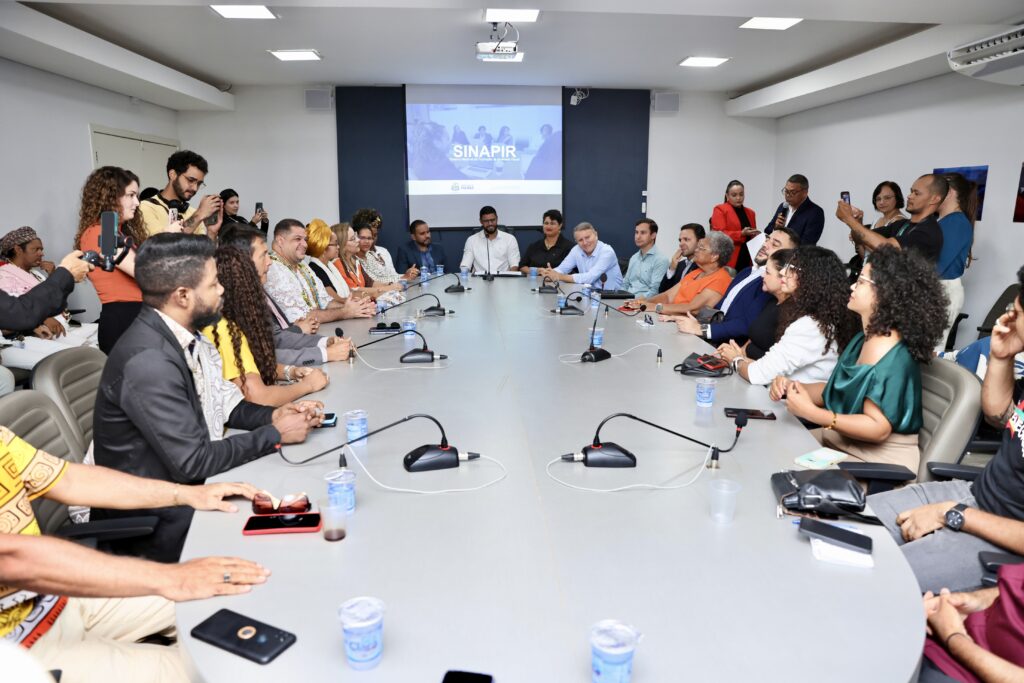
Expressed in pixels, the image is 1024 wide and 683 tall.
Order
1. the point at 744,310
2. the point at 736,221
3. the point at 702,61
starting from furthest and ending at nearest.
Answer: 1. the point at 736,221
2. the point at 702,61
3. the point at 744,310

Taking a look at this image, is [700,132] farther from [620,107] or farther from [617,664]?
[617,664]

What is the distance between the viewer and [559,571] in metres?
1.38

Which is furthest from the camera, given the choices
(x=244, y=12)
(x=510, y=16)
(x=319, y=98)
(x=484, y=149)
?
(x=484, y=149)

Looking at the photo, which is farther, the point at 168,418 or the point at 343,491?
the point at 168,418

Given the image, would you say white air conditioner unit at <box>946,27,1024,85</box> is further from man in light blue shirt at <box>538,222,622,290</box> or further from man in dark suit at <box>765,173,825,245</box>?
man in light blue shirt at <box>538,222,622,290</box>

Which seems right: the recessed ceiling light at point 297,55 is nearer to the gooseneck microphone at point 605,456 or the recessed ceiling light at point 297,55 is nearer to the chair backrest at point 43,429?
the chair backrest at point 43,429

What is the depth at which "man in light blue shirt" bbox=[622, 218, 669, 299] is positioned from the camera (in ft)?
19.6

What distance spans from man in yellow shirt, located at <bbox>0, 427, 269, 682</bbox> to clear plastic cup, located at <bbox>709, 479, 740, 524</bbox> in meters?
1.03

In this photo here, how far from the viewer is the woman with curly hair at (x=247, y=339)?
97.3 inches

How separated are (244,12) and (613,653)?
5.66m

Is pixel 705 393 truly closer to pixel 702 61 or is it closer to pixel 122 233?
pixel 122 233

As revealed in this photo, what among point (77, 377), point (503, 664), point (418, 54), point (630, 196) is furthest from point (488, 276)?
point (503, 664)

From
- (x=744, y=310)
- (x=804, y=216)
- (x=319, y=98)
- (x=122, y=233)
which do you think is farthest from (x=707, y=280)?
(x=319, y=98)

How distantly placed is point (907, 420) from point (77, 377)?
2.91 metres
